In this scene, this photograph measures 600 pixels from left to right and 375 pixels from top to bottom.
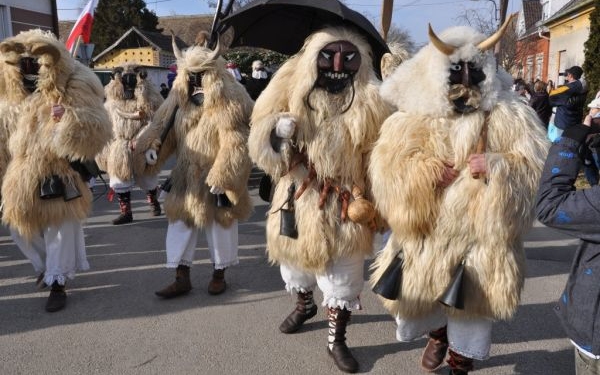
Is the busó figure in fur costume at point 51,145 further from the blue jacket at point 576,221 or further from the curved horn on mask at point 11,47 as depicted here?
the blue jacket at point 576,221

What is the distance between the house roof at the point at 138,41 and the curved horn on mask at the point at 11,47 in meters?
25.1

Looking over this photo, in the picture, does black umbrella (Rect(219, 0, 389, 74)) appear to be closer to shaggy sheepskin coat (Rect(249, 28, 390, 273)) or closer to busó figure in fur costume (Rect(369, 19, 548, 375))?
shaggy sheepskin coat (Rect(249, 28, 390, 273))

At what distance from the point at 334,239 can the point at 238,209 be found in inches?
56.1

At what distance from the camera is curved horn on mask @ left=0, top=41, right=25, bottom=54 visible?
147 inches

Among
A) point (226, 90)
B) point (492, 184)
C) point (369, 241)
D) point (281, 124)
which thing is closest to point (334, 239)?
point (369, 241)

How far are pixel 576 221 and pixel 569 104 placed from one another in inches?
261

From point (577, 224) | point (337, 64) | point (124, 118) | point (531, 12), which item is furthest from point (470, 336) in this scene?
point (531, 12)

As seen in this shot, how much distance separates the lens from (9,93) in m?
3.87

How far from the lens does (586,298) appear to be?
185 centimetres

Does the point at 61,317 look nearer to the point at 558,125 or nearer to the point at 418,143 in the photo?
the point at 418,143

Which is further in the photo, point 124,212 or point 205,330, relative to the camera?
point 124,212

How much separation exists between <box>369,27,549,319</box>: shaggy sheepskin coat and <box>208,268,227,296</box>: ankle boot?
204cm

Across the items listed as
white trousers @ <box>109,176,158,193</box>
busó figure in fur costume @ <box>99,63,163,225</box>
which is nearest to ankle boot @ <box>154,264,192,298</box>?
busó figure in fur costume @ <box>99,63,163,225</box>

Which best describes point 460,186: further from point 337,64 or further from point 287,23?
point 287,23
